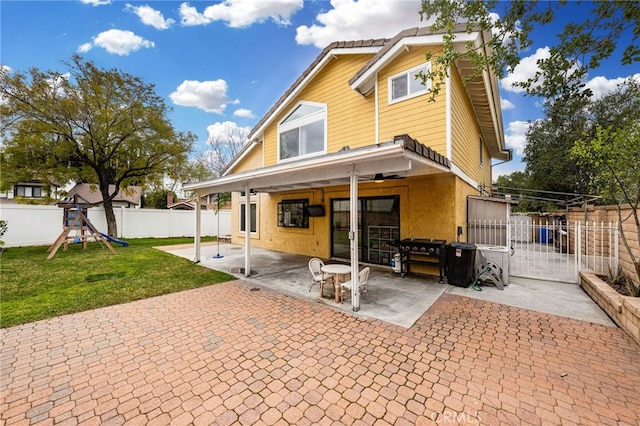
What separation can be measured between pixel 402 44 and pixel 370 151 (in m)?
4.76

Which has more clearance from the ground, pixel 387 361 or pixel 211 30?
pixel 211 30

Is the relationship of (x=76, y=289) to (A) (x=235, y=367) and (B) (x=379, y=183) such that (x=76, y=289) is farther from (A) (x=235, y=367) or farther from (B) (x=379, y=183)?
(B) (x=379, y=183)

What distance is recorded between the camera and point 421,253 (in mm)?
6562

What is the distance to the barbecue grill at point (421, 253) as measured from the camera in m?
6.34

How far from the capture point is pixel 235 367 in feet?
9.80

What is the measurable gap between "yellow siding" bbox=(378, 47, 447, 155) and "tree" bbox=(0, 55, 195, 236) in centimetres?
1352

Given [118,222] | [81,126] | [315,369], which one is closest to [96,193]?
[118,222]

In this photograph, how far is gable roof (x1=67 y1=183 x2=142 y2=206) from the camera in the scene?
15167mm

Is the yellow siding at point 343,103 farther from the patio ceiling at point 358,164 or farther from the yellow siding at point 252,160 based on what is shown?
the yellow siding at point 252,160

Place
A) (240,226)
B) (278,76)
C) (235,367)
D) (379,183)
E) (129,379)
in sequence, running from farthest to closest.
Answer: (278,76) < (240,226) < (379,183) < (235,367) < (129,379)

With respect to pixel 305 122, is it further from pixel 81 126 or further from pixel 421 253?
pixel 81 126

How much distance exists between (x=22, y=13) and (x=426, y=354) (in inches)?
519

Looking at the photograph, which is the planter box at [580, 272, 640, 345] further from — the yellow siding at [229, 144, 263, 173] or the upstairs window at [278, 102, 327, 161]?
the yellow siding at [229, 144, 263, 173]

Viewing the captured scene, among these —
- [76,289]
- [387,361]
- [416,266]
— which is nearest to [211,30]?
[76,289]
